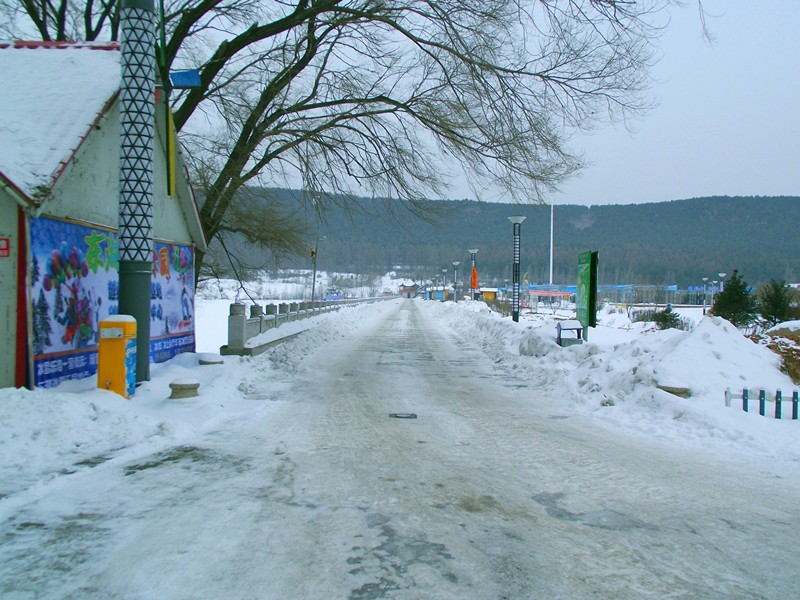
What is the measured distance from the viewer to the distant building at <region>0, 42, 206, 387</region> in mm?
8145

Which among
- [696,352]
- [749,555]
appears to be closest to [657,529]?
[749,555]

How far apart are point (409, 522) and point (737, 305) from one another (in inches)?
1246

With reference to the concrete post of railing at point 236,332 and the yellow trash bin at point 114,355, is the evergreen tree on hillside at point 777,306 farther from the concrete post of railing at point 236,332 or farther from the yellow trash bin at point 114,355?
the yellow trash bin at point 114,355

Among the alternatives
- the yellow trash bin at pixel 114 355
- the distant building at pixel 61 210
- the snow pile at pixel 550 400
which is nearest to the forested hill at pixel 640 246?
the snow pile at pixel 550 400

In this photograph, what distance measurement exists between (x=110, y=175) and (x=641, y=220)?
18368 cm

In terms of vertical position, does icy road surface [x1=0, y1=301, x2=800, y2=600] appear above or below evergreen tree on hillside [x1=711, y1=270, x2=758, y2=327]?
below

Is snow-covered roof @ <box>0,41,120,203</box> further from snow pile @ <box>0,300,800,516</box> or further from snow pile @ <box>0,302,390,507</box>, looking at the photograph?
snow pile @ <box>0,300,800,516</box>

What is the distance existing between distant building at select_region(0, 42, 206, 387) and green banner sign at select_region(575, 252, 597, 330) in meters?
9.54

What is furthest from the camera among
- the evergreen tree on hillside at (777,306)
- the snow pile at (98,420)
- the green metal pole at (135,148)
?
the evergreen tree on hillside at (777,306)

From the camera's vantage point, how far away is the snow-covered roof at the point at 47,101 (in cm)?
858

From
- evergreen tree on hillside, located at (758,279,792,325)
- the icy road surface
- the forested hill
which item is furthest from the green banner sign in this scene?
the forested hill

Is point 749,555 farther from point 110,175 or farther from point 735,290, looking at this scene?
point 735,290

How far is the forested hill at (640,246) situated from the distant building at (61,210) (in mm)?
86197

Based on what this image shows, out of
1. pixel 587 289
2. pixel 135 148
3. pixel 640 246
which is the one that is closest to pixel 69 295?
pixel 135 148
